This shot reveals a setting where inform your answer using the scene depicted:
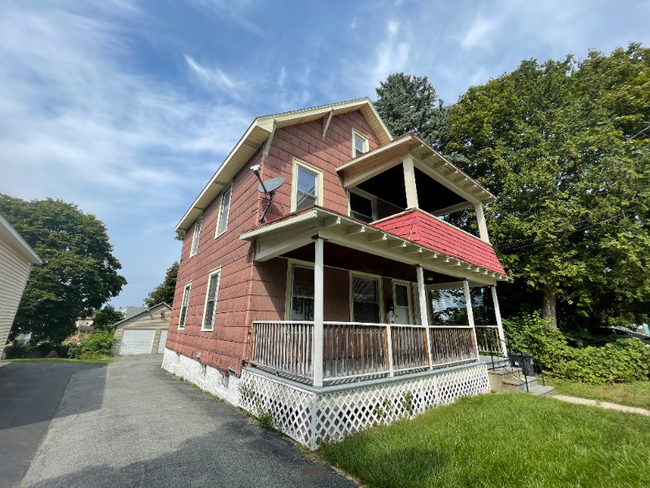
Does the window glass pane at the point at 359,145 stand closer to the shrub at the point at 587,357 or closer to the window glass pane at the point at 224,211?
the window glass pane at the point at 224,211

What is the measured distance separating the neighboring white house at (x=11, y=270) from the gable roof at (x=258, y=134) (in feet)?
17.1

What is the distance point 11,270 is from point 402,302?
46.0 ft

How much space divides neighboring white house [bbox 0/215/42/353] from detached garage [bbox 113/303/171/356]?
11213 millimetres

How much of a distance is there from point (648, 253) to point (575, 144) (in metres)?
4.93

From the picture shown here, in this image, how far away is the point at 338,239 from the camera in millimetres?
5234

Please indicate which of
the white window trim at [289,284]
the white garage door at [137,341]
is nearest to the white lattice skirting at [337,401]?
the white window trim at [289,284]

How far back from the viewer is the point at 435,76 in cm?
1734

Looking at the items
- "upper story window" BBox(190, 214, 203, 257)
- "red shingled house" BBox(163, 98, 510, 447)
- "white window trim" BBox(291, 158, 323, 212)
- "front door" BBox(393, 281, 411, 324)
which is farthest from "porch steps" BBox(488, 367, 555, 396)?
"upper story window" BBox(190, 214, 203, 257)

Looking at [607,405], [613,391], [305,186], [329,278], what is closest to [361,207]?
[305,186]

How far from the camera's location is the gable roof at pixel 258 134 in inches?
281

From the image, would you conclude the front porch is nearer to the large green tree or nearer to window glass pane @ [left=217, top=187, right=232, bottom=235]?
window glass pane @ [left=217, top=187, right=232, bottom=235]

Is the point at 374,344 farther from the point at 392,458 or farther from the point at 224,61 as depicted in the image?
the point at 224,61

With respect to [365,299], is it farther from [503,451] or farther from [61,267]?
[61,267]

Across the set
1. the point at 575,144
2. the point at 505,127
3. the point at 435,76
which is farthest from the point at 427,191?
the point at 435,76
